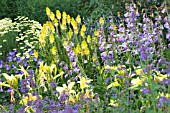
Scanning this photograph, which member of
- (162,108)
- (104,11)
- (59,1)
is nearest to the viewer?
(162,108)

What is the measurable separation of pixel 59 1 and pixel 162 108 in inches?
207

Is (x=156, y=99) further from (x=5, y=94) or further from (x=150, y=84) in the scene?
(x=5, y=94)

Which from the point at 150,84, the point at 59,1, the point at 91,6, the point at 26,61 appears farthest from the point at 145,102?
the point at 59,1

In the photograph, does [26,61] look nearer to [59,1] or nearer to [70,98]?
[70,98]

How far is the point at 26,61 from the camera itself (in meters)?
5.07

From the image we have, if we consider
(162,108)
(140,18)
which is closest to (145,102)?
(162,108)

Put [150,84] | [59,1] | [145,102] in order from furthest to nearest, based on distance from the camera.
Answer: [59,1], [145,102], [150,84]

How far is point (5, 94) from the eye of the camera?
198 inches

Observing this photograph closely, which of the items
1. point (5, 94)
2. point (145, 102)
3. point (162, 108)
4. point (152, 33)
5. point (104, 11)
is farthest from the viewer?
point (104, 11)

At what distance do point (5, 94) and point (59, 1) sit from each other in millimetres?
3166

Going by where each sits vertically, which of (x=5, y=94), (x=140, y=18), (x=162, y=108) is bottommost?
(x=162, y=108)

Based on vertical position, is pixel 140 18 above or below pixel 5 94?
above

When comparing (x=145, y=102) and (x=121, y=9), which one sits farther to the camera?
(x=121, y=9)

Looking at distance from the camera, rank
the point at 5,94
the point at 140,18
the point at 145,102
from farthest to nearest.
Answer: the point at 140,18 < the point at 5,94 < the point at 145,102
